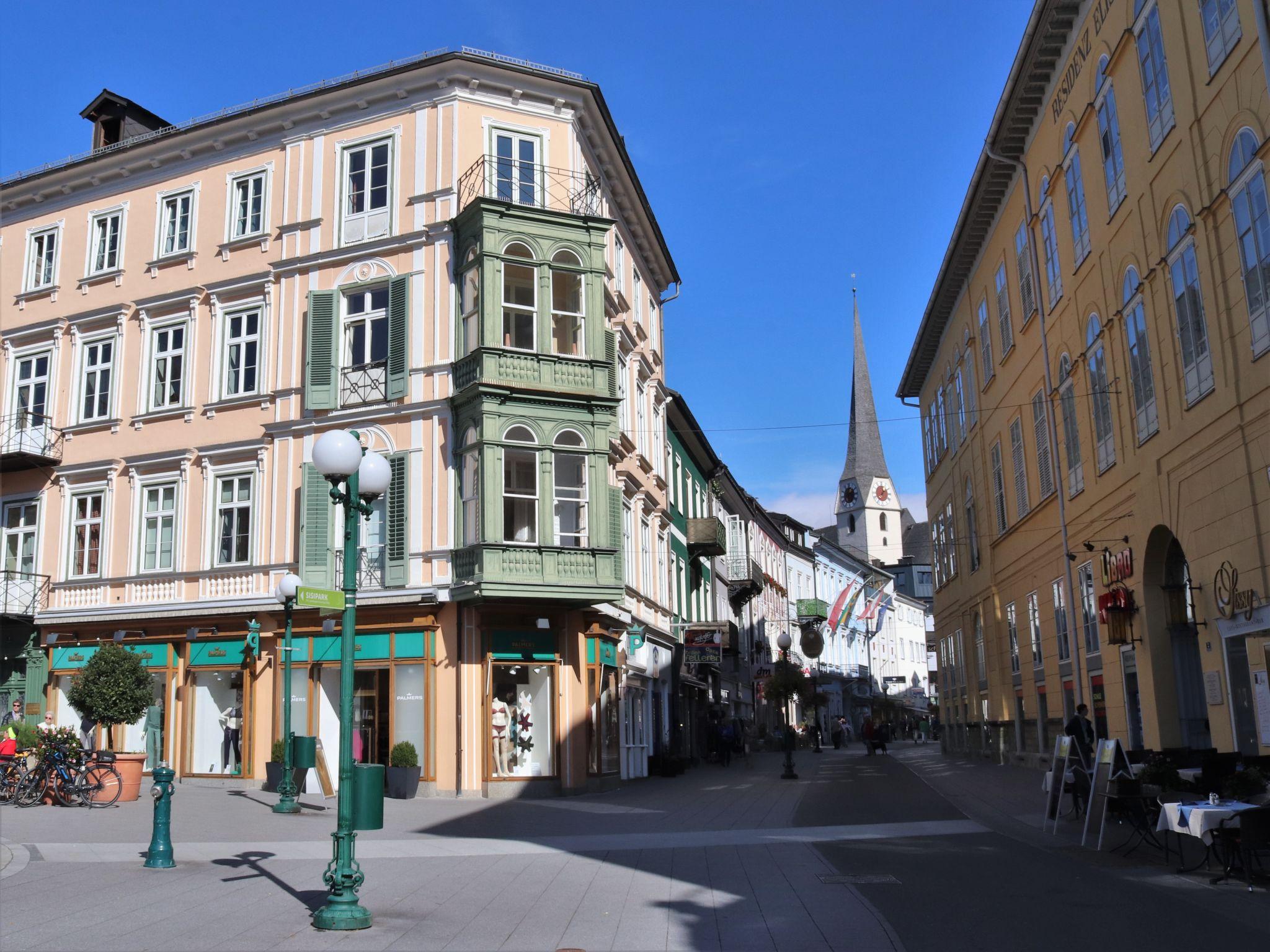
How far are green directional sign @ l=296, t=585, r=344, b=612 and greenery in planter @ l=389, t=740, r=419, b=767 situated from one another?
13.6 meters

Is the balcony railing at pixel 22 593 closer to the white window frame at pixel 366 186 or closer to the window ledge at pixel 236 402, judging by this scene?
the window ledge at pixel 236 402

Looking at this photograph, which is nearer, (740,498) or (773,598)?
(740,498)

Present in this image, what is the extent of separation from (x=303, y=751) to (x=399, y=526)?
6.38 m

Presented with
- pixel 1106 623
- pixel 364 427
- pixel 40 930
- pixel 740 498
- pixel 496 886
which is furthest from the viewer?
pixel 740 498

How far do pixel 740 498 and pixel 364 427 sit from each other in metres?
31.8

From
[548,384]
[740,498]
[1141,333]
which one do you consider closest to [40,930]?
[548,384]

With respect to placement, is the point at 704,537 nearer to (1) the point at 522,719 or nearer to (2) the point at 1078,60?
(1) the point at 522,719

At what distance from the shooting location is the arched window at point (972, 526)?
40594 millimetres

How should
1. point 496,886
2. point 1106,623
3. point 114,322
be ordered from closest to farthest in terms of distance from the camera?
point 496,886 → point 1106,623 → point 114,322

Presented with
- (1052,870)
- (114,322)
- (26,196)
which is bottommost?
(1052,870)

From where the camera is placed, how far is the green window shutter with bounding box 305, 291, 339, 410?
25547mm

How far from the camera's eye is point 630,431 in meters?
31.6

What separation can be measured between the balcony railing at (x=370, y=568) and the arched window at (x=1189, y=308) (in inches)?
616

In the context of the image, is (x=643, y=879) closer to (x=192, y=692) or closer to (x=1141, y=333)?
(x=1141, y=333)
